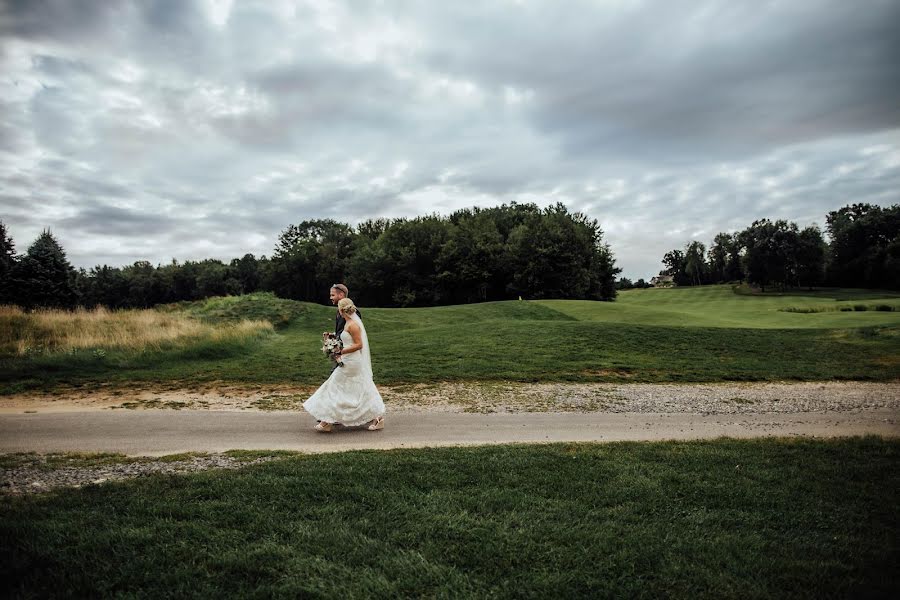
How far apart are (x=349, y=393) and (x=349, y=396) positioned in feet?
0.19

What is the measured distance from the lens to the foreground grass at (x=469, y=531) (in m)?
3.95

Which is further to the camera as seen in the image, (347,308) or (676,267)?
(676,267)

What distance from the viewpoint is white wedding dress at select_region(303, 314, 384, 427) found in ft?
29.8

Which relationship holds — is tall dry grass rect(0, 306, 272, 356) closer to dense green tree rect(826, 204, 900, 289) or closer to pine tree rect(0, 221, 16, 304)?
pine tree rect(0, 221, 16, 304)

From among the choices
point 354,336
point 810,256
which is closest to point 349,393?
point 354,336

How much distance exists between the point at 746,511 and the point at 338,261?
81.9 metres

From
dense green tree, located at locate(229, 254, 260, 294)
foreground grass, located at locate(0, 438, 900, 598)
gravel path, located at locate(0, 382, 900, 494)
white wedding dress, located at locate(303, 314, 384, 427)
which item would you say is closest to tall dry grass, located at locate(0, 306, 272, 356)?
gravel path, located at locate(0, 382, 900, 494)

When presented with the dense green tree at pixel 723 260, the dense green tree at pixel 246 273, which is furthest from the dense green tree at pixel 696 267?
the dense green tree at pixel 246 273

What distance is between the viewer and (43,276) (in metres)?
45.6

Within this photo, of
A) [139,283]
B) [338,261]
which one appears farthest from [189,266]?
[338,261]

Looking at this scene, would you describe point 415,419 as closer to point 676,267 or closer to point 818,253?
point 818,253

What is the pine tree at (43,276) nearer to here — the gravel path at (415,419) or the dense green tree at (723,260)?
the gravel path at (415,419)

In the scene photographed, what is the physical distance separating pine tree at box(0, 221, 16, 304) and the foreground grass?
52.0m

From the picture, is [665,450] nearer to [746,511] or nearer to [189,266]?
[746,511]
